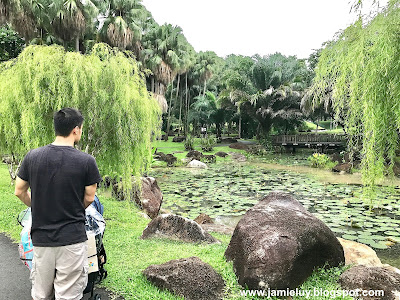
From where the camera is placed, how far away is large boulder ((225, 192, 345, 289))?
362 cm

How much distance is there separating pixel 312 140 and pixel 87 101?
76.2 feet

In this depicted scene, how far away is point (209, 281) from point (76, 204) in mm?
1964

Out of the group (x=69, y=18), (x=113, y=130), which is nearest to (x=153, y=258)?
(x=113, y=130)

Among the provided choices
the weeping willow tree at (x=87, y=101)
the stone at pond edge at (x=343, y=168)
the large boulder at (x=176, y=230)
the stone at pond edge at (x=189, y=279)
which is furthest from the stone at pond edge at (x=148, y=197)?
the stone at pond edge at (x=343, y=168)

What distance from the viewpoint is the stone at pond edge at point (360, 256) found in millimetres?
5117

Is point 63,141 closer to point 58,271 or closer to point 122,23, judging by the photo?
point 58,271

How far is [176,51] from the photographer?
27.7 m

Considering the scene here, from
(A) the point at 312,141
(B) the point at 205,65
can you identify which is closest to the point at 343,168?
(A) the point at 312,141

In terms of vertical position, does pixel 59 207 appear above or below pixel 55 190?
below

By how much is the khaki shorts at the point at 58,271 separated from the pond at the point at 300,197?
3.76m

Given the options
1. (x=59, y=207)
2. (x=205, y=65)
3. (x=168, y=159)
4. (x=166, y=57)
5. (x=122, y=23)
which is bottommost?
(x=168, y=159)

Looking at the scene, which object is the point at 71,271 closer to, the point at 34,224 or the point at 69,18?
the point at 34,224

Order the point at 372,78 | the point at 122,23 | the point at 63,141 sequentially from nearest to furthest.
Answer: the point at 63,141 < the point at 372,78 < the point at 122,23

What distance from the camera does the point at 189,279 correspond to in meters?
3.58
